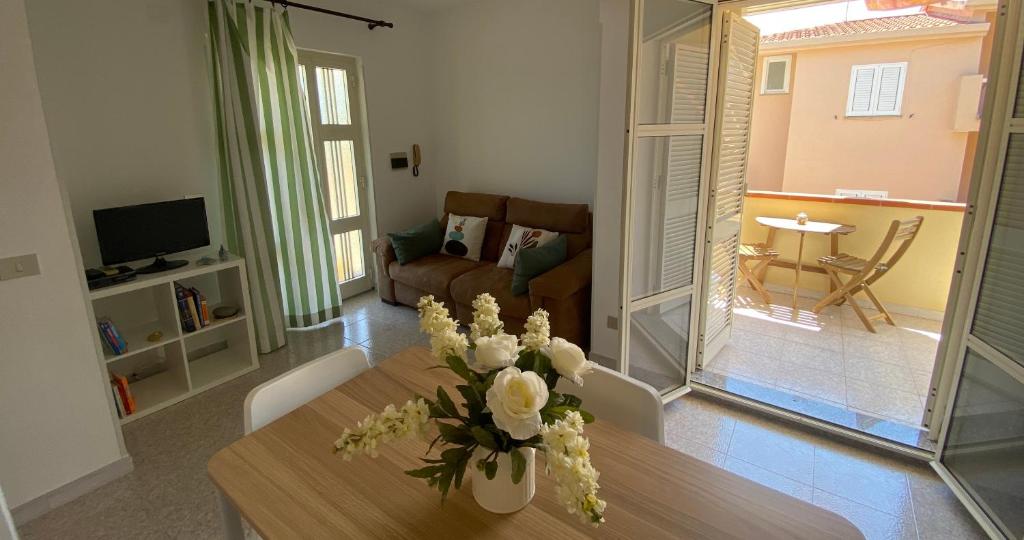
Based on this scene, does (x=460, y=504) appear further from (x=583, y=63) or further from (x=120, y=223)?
(x=583, y=63)

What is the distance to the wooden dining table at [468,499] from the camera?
1.02 m

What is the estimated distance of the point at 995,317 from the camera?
6.46ft

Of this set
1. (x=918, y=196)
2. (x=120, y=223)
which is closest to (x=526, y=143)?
(x=120, y=223)

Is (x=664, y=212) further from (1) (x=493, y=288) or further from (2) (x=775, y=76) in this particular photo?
(2) (x=775, y=76)

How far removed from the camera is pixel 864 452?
7.87 ft

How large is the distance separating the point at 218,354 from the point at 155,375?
382 millimetres

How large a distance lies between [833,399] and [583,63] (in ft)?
9.24

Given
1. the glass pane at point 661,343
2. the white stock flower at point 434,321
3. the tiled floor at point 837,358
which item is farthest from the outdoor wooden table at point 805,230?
the white stock flower at point 434,321

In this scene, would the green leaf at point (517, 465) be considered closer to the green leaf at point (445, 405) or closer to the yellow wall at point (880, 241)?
the green leaf at point (445, 405)

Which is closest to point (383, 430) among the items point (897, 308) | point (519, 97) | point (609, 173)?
point (609, 173)

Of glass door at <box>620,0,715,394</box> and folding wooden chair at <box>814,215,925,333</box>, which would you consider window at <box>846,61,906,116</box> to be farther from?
glass door at <box>620,0,715,394</box>

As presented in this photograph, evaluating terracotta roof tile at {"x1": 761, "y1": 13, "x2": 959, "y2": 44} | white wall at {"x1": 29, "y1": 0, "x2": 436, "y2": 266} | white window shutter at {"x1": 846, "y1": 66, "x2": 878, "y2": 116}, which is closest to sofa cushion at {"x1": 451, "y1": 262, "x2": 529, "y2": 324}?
white wall at {"x1": 29, "y1": 0, "x2": 436, "y2": 266}

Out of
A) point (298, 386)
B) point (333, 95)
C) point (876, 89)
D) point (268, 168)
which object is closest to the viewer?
point (298, 386)

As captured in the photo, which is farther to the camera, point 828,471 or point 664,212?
point 664,212
